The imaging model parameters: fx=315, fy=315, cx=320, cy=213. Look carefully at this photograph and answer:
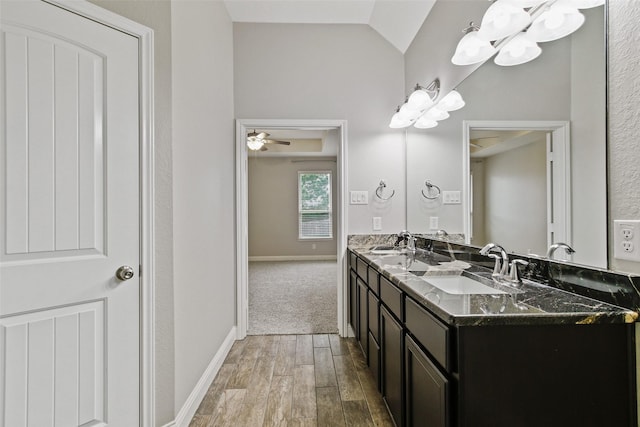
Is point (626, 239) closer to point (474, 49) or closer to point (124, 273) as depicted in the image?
point (474, 49)

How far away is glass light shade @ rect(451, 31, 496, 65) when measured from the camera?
166 centimetres

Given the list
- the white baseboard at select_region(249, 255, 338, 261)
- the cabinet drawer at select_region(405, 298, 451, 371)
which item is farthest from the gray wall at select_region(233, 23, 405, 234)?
the white baseboard at select_region(249, 255, 338, 261)

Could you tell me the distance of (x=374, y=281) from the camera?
1.98 meters

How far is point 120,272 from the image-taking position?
1.42 m

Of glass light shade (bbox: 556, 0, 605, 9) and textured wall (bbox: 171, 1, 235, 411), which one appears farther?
textured wall (bbox: 171, 1, 235, 411)

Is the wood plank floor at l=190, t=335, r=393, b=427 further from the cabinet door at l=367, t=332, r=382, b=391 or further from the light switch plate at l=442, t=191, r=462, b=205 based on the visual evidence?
the light switch plate at l=442, t=191, r=462, b=205

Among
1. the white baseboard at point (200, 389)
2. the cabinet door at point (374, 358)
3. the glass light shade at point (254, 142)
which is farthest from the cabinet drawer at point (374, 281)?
the glass light shade at point (254, 142)

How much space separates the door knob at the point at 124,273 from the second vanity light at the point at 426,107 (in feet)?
7.10

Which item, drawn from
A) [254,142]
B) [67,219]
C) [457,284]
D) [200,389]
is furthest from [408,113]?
[254,142]

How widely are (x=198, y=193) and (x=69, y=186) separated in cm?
74

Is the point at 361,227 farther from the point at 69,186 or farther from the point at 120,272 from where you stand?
the point at 69,186

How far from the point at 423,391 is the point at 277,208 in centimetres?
661

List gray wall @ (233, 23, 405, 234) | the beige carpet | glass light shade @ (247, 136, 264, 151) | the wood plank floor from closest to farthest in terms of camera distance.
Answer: the wood plank floor
gray wall @ (233, 23, 405, 234)
the beige carpet
glass light shade @ (247, 136, 264, 151)

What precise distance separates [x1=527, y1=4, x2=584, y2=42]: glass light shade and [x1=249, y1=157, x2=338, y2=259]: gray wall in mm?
6225
